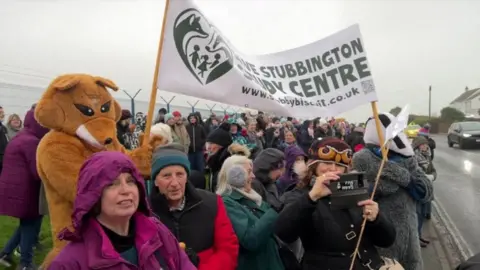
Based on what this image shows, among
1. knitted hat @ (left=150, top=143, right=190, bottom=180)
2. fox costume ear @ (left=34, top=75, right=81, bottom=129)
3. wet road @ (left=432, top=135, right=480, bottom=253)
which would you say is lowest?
wet road @ (left=432, top=135, right=480, bottom=253)

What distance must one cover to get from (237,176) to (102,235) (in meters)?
1.51

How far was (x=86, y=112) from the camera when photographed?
11.1 feet

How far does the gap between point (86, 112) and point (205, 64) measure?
40.3 inches

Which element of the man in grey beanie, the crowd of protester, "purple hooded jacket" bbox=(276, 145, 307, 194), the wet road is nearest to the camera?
the crowd of protester

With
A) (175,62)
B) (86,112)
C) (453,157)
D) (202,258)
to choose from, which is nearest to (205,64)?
(175,62)

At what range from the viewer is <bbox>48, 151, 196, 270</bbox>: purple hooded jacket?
1.71 m

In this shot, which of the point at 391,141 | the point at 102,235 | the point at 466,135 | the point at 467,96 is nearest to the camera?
the point at 102,235

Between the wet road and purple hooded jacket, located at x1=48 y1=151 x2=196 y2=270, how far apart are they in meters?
5.76

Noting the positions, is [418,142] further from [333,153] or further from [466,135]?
[466,135]

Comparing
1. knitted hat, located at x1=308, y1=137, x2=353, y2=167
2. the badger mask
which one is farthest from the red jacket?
the badger mask

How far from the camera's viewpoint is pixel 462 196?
33.5ft

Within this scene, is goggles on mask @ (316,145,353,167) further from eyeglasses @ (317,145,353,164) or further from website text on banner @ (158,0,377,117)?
website text on banner @ (158,0,377,117)

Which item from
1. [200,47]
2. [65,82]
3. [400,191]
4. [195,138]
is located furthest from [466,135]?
[65,82]

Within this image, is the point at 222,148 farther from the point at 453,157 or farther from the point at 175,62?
the point at 453,157
